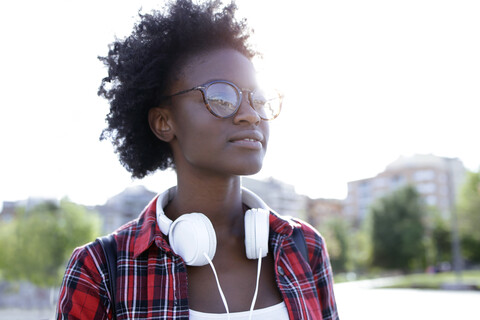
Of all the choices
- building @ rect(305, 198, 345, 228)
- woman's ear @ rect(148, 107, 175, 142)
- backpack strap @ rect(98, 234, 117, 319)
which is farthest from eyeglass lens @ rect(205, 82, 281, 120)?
building @ rect(305, 198, 345, 228)

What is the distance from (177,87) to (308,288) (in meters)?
1.06

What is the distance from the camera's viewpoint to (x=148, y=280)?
1734mm

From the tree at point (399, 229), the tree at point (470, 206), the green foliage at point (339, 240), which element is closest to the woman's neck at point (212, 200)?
the tree at point (470, 206)

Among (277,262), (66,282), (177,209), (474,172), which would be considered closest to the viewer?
(66,282)

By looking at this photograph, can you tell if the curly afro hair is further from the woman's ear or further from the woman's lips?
the woman's lips

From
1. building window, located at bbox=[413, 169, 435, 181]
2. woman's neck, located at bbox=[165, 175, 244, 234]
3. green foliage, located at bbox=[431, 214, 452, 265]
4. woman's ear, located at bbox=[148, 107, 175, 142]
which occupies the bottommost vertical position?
green foliage, located at bbox=[431, 214, 452, 265]

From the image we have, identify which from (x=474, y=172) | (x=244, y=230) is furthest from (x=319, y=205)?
(x=244, y=230)

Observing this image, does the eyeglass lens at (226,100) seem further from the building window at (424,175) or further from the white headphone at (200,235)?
the building window at (424,175)

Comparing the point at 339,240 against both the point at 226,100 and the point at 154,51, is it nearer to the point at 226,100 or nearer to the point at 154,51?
the point at 154,51

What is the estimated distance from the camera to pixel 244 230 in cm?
210

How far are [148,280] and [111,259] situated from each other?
0.17 metres

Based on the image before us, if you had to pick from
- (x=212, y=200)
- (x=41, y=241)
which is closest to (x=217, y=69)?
(x=212, y=200)

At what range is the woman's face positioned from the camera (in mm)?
1815

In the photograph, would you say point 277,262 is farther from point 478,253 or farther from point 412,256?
point 478,253
